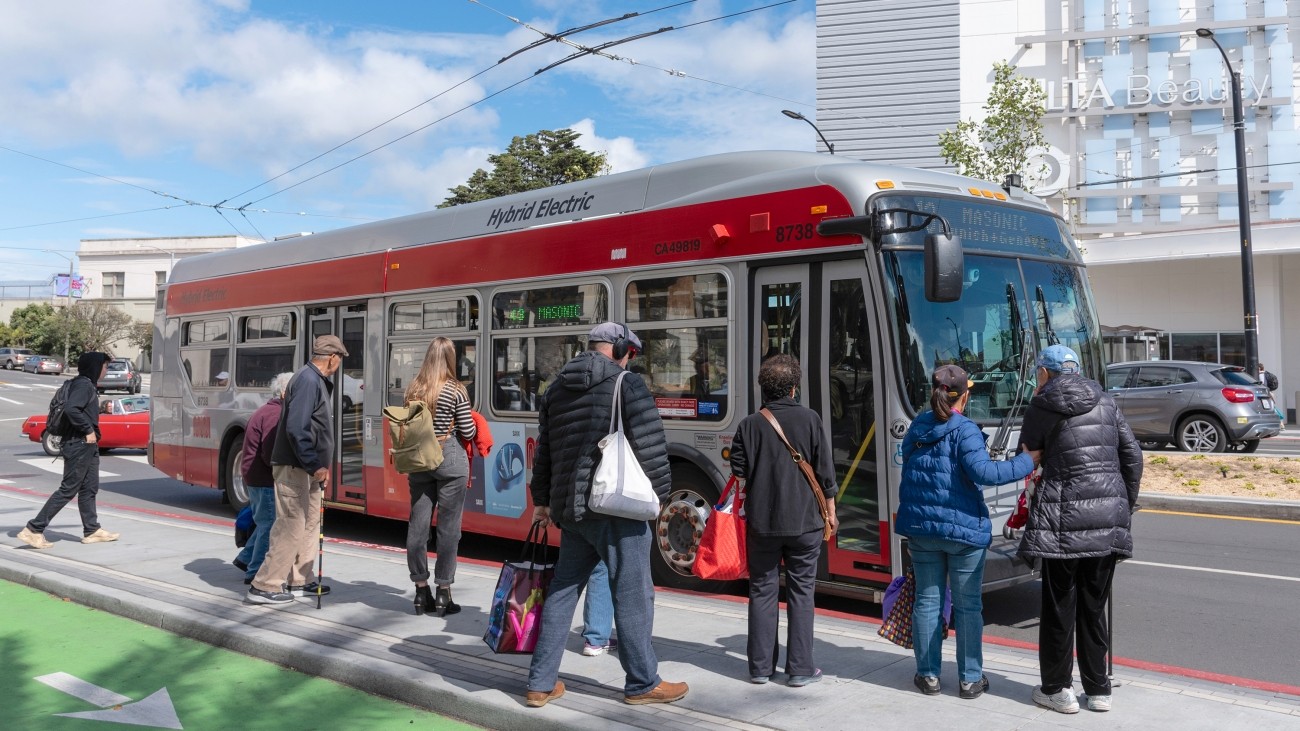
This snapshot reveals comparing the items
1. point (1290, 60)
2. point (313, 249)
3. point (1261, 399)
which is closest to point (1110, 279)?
point (1290, 60)

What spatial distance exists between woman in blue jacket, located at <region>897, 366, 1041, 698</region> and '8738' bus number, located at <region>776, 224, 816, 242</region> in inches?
91.3

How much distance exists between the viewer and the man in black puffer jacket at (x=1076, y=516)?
4703 millimetres

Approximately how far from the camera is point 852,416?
6875mm

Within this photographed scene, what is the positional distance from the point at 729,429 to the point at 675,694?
2817 mm

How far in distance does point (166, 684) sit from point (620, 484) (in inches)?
123

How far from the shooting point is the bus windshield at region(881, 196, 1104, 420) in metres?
6.70

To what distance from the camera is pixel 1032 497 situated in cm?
488

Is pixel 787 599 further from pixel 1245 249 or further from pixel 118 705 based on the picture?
pixel 1245 249

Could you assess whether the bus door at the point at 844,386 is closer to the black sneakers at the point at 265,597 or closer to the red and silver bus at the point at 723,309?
the red and silver bus at the point at 723,309

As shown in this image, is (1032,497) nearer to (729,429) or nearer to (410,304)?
(729,429)

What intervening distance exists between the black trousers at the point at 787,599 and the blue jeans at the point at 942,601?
504 mm

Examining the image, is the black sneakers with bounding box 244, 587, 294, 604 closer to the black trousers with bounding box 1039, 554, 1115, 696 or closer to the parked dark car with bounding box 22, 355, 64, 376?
the black trousers with bounding box 1039, 554, 1115, 696

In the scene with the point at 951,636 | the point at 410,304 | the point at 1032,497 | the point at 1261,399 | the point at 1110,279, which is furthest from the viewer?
the point at 1110,279

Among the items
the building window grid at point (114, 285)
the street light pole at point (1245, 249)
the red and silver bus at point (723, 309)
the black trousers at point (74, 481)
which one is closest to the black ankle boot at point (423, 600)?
the red and silver bus at point (723, 309)
